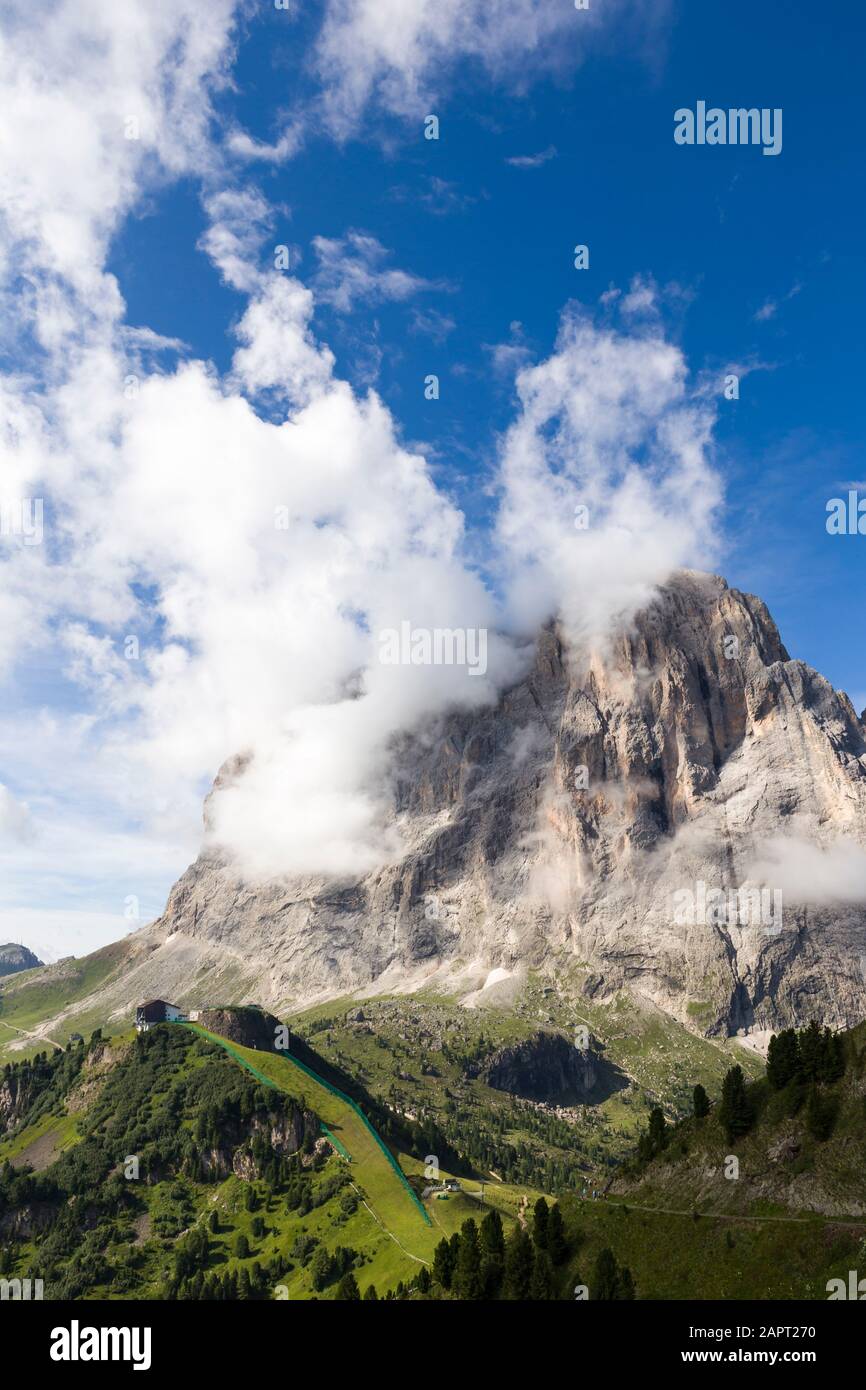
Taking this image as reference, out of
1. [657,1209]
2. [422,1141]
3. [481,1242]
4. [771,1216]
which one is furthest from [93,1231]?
[771,1216]

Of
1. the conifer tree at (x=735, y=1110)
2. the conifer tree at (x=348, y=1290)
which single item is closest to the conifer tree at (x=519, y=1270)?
the conifer tree at (x=735, y=1110)

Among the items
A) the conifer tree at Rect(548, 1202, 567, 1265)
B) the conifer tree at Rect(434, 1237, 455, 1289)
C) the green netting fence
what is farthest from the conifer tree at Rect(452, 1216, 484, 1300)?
the green netting fence

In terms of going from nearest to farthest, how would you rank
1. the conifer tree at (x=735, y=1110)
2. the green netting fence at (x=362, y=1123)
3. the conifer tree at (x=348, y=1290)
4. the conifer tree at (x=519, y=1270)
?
the conifer tree at (x=519, y=1270) < the conifer tree at (x=735, y=1110) < the conifer tree at (x=348, y=1290) < the green netting fence at (x=362, y=1123)

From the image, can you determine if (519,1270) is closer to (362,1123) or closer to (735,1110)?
(735,1110)

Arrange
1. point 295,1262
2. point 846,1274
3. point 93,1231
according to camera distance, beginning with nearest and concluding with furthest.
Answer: point 846,1274 → point 295,1262 → point 93,1231

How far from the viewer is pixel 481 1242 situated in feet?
323

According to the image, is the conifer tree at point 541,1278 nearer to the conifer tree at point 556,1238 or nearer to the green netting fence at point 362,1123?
the conifer tree at point 556,1238

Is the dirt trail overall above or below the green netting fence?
above

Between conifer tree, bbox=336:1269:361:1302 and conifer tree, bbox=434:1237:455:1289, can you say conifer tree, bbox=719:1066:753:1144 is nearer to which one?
conifer tree, bbox=434:1237:455:1289

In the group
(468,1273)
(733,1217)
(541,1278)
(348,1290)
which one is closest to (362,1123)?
(348,1290)

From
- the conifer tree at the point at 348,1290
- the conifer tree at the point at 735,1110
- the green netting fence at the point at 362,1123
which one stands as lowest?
the conifer tree at the point at 348,1290

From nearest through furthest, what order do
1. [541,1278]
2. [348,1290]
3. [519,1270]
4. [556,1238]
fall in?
[541,1278] → [519,1270] → [556,1238] → [348,1290]

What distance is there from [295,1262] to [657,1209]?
84.9m
